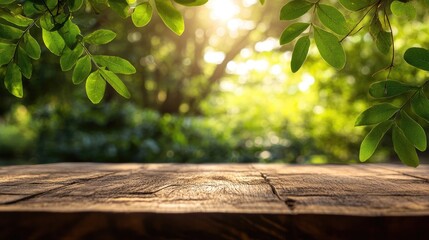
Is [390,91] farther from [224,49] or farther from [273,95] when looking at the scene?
[273,95]

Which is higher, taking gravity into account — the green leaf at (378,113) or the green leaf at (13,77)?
the green leaf at (13,77)

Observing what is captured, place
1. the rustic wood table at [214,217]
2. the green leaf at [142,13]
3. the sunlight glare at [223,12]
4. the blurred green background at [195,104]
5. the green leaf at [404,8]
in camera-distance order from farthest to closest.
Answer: the sunlight glare at [223,12] → the blurred green background at [195,104] → the green leaf at [404,8] → the green leaf at [142,13] → the rustic wood table at [214,217]

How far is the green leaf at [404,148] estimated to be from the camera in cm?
111

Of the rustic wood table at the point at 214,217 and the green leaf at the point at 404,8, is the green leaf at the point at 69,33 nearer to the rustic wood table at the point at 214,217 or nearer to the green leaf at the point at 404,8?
the rustic wood table at the point at 214,217

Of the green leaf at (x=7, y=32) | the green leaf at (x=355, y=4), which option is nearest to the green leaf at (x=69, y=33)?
the green leaf at (x=7, y=32)

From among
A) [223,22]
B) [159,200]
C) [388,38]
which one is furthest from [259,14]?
[159,200]

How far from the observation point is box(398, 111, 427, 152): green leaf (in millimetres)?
1066

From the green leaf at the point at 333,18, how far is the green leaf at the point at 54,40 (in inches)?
27.1

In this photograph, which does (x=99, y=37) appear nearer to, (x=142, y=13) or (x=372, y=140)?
(x=142, y=13)

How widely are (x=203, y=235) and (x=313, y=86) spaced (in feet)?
30.0

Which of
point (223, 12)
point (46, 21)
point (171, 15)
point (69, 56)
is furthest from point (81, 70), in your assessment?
point (223, 12)

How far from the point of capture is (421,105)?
3.65 ft

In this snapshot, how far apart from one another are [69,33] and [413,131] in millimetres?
893

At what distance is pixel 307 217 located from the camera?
2.42 ft
